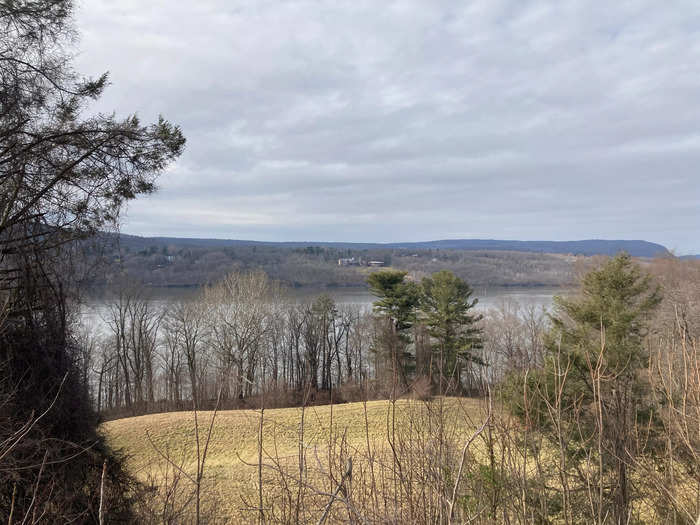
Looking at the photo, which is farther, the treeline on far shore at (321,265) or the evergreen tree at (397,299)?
the treeline on far shore at (321,265)

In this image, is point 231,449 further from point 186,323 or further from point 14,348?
point 186,323

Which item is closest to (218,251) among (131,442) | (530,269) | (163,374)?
(163,374)

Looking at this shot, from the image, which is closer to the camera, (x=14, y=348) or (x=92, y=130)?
(x=14, y=348)

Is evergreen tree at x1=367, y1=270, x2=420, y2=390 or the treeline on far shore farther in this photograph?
the treeline on far shore

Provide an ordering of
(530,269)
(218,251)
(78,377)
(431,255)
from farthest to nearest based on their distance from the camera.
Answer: (431,255) → (530,269) → (218,251) → (78,377)

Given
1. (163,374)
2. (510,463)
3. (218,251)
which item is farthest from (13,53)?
(218,251)

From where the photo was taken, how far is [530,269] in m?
82.7

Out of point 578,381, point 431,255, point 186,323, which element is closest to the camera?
point 578,381

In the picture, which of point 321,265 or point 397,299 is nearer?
point 397,299

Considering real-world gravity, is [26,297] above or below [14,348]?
above

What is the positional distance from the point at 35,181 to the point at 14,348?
1993 millimetres

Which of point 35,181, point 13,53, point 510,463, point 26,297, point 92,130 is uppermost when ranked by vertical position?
point 13,53

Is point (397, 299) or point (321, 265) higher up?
point (321, 265)

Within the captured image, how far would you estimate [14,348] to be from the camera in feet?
16.8
